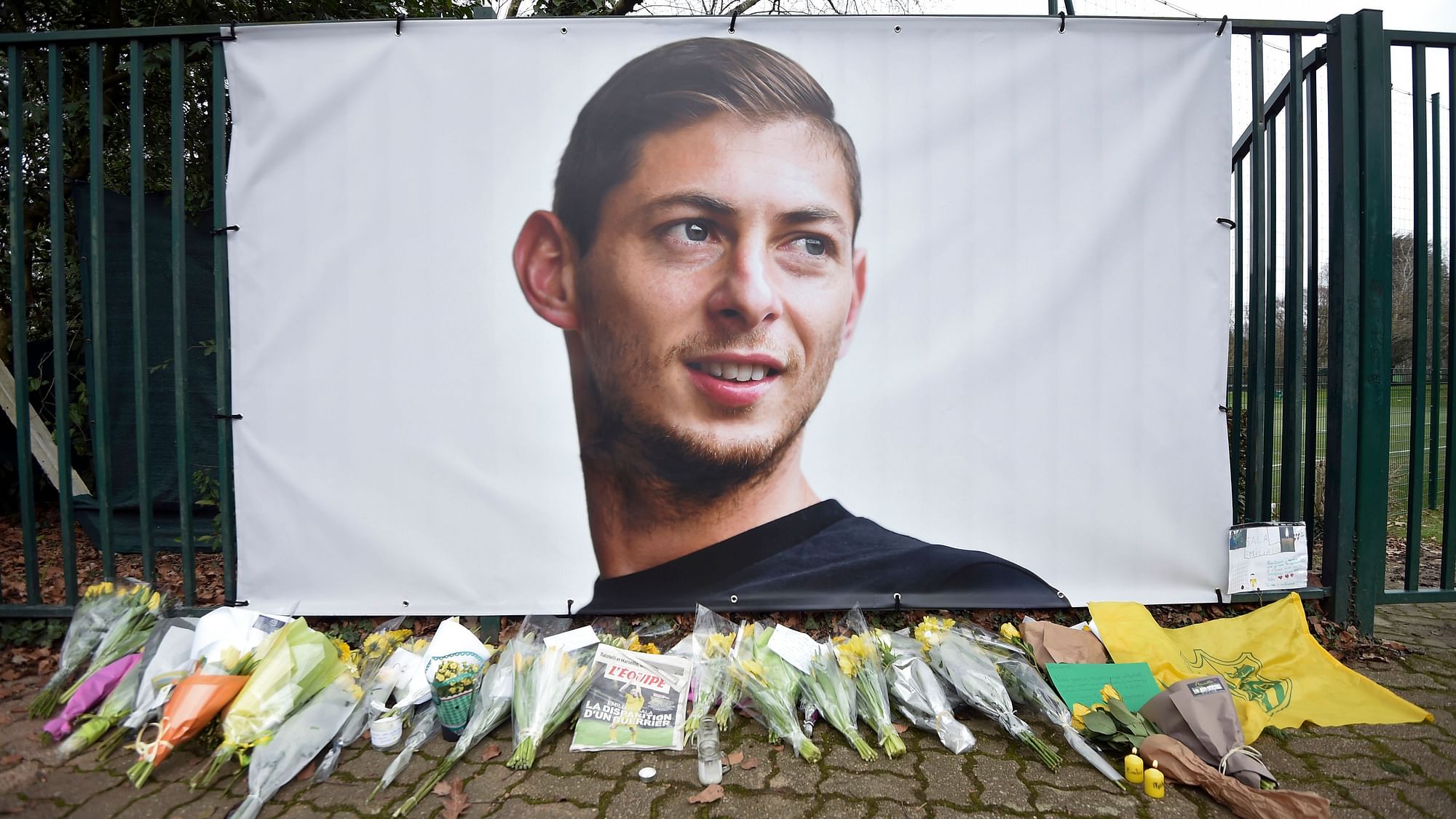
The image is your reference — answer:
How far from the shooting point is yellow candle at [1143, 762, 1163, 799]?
1911 mm

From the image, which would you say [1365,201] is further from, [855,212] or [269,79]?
[269,79]

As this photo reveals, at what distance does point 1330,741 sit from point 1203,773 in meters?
0.68

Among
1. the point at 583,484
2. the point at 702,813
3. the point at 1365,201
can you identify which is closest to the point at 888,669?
the point at 702,813

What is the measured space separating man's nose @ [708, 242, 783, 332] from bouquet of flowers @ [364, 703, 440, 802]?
1.83 meters

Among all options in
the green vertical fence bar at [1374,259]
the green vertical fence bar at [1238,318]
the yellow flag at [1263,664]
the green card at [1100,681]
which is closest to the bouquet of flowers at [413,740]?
the green card at [1100,681]

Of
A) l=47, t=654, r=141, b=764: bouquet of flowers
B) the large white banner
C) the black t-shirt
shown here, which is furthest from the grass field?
l=47, t=654, r=141, b=764: bouquet of flowers

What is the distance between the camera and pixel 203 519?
11.3 feet

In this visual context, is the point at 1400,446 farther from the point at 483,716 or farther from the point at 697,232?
the point at 483,716

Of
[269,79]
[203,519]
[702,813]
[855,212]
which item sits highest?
[269,79]

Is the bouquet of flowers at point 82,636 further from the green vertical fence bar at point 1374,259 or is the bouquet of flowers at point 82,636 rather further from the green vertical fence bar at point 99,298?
the green vertical fence bar at point 1374,259

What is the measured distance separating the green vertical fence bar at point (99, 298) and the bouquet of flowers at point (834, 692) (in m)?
2.97

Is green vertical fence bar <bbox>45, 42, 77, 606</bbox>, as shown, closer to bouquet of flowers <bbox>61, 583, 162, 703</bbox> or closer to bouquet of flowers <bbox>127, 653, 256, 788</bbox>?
bouquet of flowers <bbox>61, 583, 162, 703</bbox>

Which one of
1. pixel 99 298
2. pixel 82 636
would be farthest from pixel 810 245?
pixel 82 636

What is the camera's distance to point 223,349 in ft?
9.12
